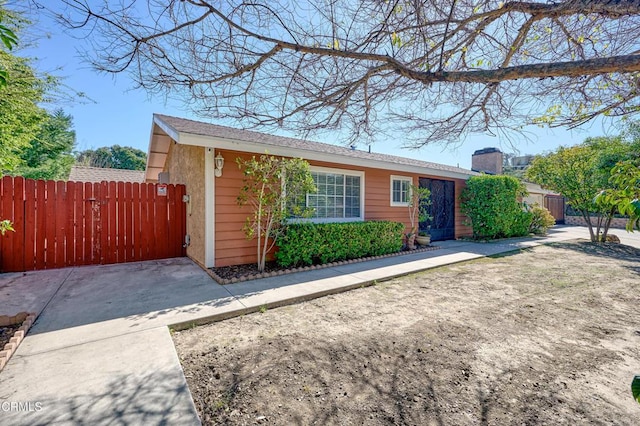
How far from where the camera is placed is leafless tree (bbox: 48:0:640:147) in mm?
2838

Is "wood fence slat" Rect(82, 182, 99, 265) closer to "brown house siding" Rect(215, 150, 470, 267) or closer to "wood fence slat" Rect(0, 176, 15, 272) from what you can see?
"wood fence slat" Rect(0, 176, 15, 272)

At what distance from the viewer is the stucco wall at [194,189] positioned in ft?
18.9

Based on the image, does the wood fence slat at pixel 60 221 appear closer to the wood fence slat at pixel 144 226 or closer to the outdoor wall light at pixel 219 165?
the wood fence slat at pixel 144 226

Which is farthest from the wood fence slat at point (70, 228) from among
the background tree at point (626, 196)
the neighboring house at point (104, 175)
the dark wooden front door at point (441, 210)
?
the neighboring house at point (104, 175)

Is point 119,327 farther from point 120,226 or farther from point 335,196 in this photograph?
point 335,196

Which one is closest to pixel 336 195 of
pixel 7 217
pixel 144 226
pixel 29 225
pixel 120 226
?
pixel 144 226

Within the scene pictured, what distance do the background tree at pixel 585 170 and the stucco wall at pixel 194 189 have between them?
11025 millimetres

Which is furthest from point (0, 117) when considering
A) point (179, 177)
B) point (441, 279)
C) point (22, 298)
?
point (441, 279)

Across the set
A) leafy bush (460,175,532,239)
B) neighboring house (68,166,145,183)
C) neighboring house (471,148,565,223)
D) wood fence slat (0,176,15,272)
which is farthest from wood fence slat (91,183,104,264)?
neighboring house (471,148,565,223)

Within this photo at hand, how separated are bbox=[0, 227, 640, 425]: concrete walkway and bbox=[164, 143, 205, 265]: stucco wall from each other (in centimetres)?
51

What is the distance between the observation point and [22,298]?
12.5 feet

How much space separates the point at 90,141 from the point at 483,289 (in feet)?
114

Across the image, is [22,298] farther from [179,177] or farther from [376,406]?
[376,406]

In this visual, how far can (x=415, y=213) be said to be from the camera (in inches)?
352
